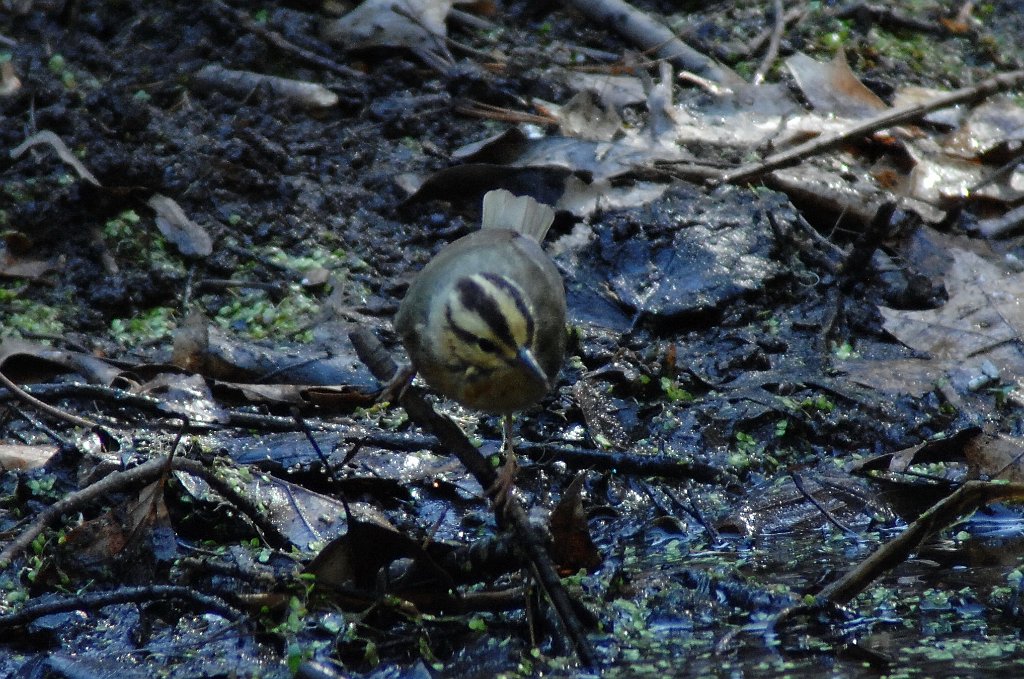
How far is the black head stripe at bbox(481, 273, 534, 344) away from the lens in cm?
454

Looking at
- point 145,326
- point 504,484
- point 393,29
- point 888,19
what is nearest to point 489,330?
point 504,484

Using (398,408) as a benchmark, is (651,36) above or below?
above

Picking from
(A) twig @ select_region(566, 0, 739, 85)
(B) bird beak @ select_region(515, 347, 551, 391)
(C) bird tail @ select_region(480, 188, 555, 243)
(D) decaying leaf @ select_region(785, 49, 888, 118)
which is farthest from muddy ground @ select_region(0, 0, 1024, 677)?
(C) bird tail @ select_region(480, 188, 555, 243)

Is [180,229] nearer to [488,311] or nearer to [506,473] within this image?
[506,473]

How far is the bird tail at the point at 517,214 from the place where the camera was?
6.16m

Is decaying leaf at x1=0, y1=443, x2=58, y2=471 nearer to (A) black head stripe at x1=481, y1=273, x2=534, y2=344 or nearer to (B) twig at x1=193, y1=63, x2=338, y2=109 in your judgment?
(A) black head stripe at x1=481, y1=273, x2=534, y2=344

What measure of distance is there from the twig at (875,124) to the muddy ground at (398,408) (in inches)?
11.0

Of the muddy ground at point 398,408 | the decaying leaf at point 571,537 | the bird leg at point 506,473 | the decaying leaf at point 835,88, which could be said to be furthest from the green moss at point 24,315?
the decaying leaf at point 835,88

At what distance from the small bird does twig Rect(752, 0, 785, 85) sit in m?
3.77

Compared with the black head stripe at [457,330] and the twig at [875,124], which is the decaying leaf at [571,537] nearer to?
the black head stripe at [457,330]

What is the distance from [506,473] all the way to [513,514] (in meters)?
0.99

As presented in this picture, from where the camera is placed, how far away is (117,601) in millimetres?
4141

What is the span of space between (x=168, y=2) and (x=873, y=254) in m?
4.84

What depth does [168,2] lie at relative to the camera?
834 centimetres
